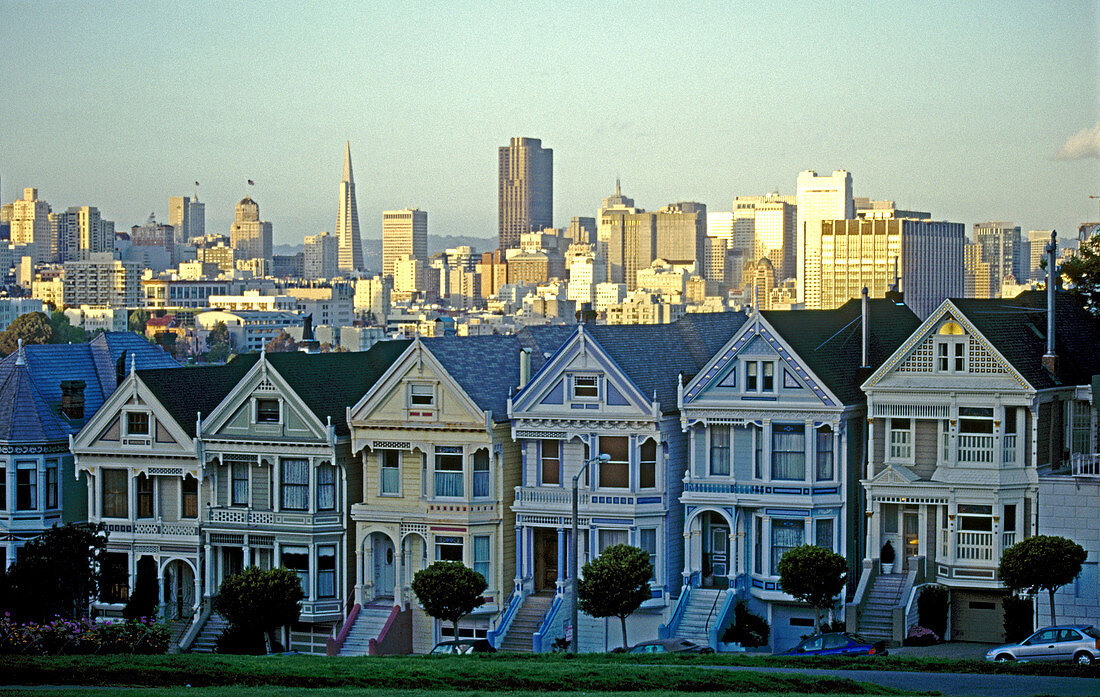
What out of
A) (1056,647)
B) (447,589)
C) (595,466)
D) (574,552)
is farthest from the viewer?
(595,466)

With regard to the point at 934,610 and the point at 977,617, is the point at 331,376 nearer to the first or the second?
the point at 934,610

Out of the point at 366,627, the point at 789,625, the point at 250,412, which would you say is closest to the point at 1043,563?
the point at 789,625

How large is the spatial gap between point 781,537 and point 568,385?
5.88 metres

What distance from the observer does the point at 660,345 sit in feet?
149

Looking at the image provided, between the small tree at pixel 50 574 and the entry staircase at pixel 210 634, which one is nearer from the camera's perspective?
the small tree at pixel 50 574

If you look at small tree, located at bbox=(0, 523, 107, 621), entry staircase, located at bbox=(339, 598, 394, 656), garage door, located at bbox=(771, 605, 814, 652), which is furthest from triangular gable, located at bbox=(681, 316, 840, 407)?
small tree, located at bbox=(0, 523, 107, 621)

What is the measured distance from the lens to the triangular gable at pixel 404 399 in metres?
43.9

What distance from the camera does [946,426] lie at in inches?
1617

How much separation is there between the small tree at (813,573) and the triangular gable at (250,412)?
11.6 metres

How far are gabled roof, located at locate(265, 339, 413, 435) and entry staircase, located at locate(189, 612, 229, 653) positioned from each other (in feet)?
17.9

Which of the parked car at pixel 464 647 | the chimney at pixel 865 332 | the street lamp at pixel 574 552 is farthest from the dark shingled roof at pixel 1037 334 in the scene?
the parked car at pixel 464 647

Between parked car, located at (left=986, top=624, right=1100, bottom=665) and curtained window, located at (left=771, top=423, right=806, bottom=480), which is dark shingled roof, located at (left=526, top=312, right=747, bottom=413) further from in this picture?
parked car, located at (left=986, top=624, right=1100, bottom=665)

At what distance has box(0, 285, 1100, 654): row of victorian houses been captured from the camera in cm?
4088

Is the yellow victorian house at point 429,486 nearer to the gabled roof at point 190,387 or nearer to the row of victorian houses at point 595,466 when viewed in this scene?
the row of victorian houses at point 595,466
